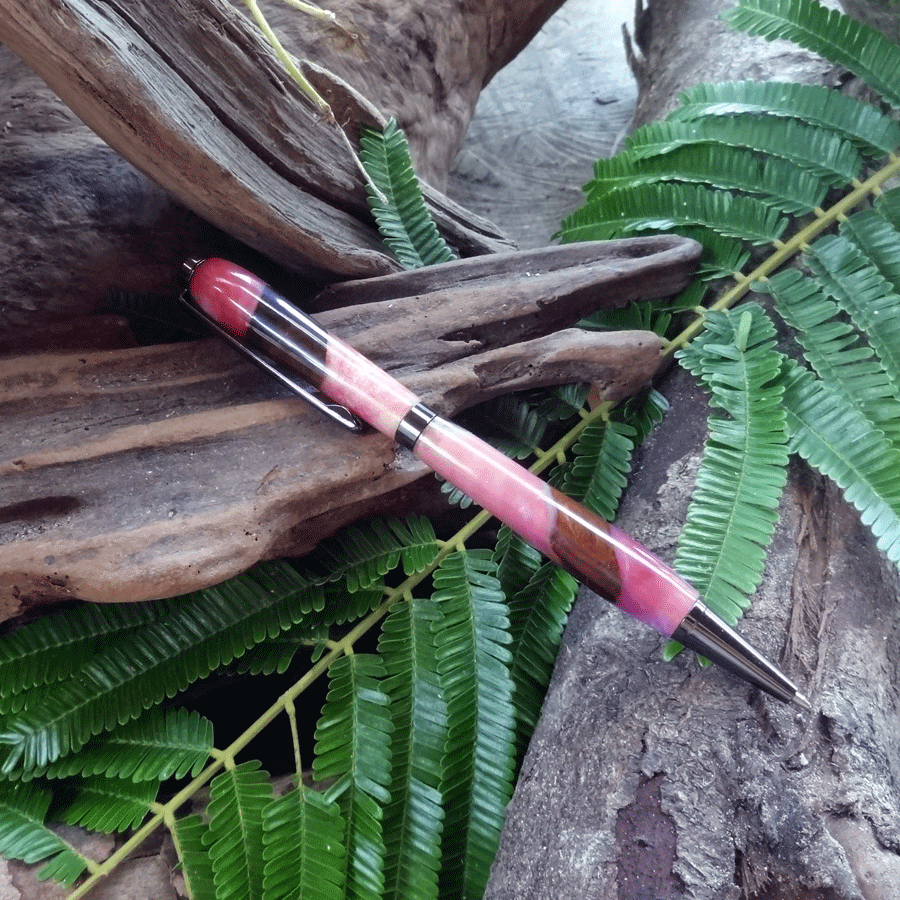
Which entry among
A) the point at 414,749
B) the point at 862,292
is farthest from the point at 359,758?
the point at 862,292

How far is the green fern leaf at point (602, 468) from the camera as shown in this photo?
114 centimetres

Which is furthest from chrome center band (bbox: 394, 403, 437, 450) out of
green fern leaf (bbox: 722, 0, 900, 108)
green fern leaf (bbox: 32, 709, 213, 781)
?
green fern leaf (bbox: 722, 0, 900, 108)

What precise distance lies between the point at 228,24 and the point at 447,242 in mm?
498

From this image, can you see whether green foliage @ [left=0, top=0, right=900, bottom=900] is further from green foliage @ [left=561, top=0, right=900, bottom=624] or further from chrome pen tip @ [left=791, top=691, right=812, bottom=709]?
chrome pen tip @ [left=791, top=691, right=812, bottom=709]

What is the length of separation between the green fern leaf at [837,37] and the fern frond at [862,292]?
30cm

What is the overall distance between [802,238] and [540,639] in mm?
804

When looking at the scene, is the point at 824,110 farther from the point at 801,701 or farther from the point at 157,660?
the point at 157,660

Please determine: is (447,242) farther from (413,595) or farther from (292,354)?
(413,595)

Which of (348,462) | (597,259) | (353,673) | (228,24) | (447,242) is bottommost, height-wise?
(353,673)

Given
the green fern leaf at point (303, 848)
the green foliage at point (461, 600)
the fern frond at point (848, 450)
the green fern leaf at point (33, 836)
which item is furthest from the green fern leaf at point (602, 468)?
the green fern leaf at point (33, 836)

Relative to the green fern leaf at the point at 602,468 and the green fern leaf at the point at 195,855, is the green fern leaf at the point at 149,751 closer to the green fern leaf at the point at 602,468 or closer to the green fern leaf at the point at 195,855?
the green fern leaf at the point at 195,855

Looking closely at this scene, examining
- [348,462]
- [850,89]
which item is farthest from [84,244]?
[850,89]

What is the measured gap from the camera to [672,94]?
1746 mm

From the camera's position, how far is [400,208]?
1257 mm
